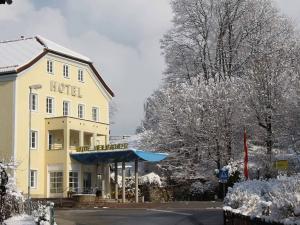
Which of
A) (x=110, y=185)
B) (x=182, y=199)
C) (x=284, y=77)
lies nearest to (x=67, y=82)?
(x=110, y=185)

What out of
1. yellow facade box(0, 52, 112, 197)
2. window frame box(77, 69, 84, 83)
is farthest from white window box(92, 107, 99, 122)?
window frame box(77, 69, 84, 83)

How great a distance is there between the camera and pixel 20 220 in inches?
896

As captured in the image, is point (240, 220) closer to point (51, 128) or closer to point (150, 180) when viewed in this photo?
point (51, 128)

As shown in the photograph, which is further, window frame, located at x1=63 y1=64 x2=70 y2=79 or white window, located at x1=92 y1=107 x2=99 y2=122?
white window, located at x1=92 y1=107 x2=99 y2=122

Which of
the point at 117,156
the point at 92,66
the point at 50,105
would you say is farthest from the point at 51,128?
the point at 92,66

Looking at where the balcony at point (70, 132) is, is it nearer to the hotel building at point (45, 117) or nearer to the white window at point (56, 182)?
the hotel building at point (45, 117)

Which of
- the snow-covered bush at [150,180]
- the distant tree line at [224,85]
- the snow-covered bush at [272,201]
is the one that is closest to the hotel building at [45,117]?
the snow-covered bush at [150,180]

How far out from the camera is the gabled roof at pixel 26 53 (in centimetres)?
5238

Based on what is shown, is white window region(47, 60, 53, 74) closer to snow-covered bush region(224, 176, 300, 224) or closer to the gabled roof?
the gabled roof

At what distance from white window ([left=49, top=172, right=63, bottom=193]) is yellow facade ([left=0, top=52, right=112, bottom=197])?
25cm

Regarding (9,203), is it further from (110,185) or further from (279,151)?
(110,185)

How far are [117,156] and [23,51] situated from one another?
12.8 meters

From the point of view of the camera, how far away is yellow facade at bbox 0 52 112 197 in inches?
2034

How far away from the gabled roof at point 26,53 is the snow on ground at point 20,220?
1157 inches
